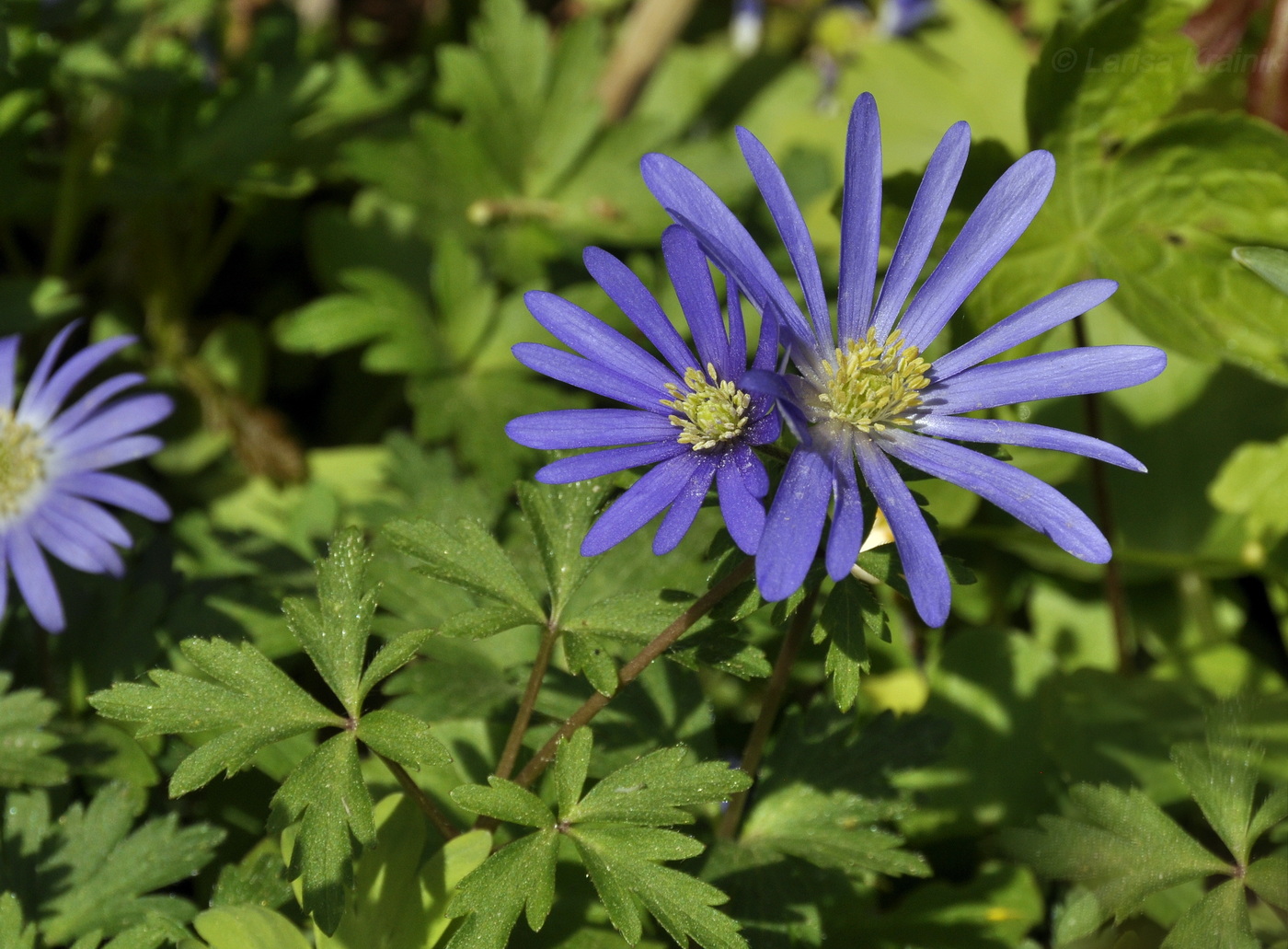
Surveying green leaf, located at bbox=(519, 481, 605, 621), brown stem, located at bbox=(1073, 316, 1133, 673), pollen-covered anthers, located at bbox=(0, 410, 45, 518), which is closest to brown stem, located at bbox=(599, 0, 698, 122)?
brown stem, located at bbox=(1073, 316, 1133, 673)

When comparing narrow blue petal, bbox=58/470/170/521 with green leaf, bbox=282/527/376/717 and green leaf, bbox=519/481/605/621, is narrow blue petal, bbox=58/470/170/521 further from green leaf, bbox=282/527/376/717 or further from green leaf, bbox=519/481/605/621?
green leaf, bbox=519/481/605/621

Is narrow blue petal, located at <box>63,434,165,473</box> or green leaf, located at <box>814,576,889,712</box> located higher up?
narrow blue petal, located at <box>63,434,165,473</box>

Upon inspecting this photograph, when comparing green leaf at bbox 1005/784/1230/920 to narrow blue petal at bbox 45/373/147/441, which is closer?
green leaf at bbox 1005/784/1230/920

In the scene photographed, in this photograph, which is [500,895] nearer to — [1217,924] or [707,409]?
[707,409]

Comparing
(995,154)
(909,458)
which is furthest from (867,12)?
(909,458)

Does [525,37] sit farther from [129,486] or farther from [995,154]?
[129,486]

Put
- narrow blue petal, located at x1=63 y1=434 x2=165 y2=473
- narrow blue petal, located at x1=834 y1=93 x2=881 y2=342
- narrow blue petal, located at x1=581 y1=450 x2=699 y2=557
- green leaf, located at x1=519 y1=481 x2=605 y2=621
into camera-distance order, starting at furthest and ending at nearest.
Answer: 1. narrow blue petal, located at x1=63 y1=434 x2=165 y2=473
2. green leaf, located at x1=519 y1=481 x2=605 y2=621
3. narrow blue petal, located at x1=834 y1=93 x2=881 y2=342
4. narrow blue petal, located at x1=581 y1=450 x2=699 y2=557

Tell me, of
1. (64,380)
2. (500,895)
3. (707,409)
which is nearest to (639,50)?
(64,380)
